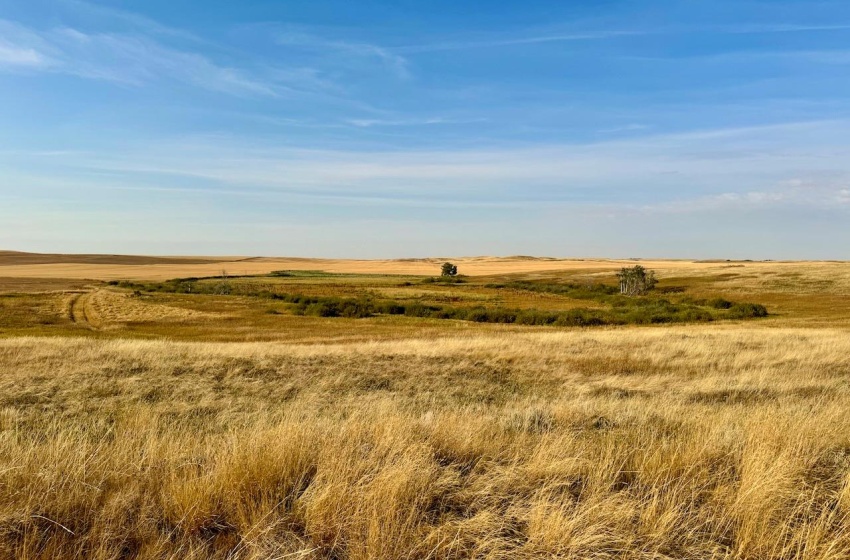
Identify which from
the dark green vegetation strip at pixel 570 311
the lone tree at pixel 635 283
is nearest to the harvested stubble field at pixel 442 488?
the dark green vegetation strip at pixel 570 311

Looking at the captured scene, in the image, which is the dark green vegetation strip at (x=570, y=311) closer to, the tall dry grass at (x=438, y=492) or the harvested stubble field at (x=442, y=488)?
the harvested stubble field at (x=442, y=488)

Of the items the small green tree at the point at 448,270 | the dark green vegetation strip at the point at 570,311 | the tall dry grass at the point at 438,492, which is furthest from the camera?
the small green tree at the point at 448,270

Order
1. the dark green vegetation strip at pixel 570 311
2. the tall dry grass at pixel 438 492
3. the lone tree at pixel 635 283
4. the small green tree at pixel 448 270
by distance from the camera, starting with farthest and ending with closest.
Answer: the small green tree at pixel 448 270
the lone tree at pixel 635 283
the dark green vegetation strip at pixel 570 311
the tall dry grass at pixel 438 492

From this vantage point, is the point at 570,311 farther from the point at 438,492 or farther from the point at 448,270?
the point at 448,270

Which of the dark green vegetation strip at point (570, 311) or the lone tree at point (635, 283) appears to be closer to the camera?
the dark green vegetation strip at point (570, 311)

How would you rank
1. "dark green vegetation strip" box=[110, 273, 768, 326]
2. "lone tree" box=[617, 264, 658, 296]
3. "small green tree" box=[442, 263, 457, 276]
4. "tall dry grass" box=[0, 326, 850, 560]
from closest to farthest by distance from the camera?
"tall dry grass" box=[0, 326, 850, 560] < "dark green vegetation strip" box=[110, 273, 768, 326] < "lone tree" box=[617, 264, 658, 296] < "small green tree" box=[442, 263, 457, 276]

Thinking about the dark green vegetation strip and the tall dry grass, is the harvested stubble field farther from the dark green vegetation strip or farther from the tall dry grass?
the dark green vegetation strip

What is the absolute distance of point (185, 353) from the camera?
926 inches

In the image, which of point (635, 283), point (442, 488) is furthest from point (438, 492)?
point (635, 283)

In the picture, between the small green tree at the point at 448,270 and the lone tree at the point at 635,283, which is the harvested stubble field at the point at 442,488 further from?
the small green tree at the point at 448,270

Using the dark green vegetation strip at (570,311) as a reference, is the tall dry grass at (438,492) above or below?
above

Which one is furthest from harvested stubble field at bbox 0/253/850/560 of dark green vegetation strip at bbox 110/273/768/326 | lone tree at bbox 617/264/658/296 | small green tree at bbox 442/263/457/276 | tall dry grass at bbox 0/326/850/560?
small green tree at bbox 442/263/457/276

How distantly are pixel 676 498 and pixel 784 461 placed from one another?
123cm

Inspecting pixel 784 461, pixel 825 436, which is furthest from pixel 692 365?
pixel 784 461
